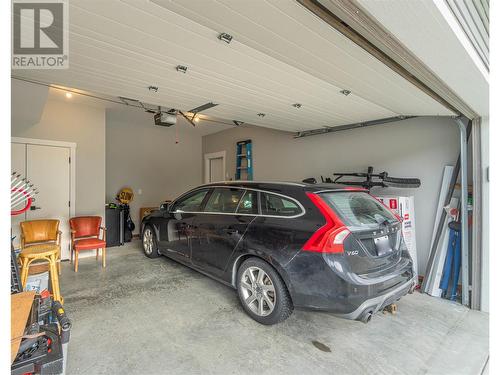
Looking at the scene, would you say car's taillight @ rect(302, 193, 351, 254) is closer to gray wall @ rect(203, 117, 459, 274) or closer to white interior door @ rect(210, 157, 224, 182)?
gray wall @ rect(203, 117, 459, 274)

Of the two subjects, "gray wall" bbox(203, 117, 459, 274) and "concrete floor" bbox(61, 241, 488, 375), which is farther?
"gray wall" bbox(203, 117, 459, 274)

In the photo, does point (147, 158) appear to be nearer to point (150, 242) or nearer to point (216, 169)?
point (216, 169)

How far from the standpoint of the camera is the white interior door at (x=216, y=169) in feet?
24.1

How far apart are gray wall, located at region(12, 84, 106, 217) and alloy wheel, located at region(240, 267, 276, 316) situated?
12.6ft

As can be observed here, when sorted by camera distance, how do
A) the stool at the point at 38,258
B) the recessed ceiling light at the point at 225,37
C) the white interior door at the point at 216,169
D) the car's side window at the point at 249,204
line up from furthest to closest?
the white interior door at the point at 216,169, the car's side window at the point at 249,204, the stool at the point at 38,258, the recessed ceiling light at the point at 225,37

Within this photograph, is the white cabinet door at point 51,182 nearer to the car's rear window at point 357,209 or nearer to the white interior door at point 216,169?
the white interior door at point 216,169

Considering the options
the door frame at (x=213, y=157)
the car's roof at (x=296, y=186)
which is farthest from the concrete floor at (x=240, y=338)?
the door frame at (x=213, y=157)

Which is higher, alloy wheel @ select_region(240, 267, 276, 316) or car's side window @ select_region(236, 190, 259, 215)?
car's side window @ select_region(236, 190, 259, 215)

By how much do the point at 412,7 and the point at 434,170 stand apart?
3.12 meters

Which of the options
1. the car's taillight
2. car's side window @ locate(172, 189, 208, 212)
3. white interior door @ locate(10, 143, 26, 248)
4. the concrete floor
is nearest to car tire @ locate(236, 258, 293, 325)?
the concrete floor

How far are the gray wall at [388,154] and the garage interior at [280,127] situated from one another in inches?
0.9

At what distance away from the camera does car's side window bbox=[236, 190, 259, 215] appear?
2680mm
